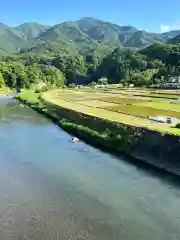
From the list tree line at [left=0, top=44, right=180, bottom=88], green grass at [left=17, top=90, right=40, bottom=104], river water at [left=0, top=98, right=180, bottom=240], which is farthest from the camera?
tree line at [left=0, top=44, right=180, bottom=88]

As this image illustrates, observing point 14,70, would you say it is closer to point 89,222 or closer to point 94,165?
point 94,165

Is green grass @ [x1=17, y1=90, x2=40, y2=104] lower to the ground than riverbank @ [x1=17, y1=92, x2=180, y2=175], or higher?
lower

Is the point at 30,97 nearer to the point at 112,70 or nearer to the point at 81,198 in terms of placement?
the point at 81,198

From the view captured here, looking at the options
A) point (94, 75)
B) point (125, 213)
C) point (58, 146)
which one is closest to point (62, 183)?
point (125, 213)

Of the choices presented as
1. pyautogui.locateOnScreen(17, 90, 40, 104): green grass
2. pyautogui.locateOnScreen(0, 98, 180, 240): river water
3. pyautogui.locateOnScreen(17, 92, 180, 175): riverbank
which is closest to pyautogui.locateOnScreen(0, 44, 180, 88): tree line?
pyautogui.locateOnScreen(17, 90, 40, 104): green grass

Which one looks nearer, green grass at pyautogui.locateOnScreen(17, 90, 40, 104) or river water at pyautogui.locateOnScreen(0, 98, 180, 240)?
river water at pyautogui.locateOnScreen(0, 98, 180, 240)

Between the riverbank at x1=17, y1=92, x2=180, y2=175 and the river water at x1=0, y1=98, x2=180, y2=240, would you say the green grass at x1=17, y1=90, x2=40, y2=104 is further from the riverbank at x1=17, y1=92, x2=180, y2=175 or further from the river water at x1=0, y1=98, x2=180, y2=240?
the river water at x1=0, y1=98, x2=180, y2=240
